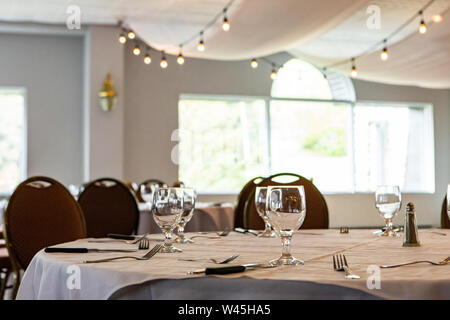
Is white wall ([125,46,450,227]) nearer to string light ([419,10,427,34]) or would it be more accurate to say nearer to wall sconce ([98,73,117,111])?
wall sconce ([98,73,117,111])

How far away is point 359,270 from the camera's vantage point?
1348mm

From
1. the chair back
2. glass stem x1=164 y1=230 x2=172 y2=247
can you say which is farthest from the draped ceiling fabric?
glass stem x1=164 y1=230 x2=172 y2=247

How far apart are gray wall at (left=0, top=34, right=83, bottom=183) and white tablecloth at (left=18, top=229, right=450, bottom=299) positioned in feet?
25.7

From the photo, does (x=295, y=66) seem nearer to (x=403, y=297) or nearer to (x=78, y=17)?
(x=78, y=17)

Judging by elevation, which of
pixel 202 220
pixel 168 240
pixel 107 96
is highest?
pixel 107 96

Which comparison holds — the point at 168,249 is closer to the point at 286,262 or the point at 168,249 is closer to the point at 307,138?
the point at 286,262

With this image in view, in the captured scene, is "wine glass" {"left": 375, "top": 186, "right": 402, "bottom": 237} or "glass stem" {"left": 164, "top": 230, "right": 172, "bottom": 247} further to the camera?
"wine glass" {"left": 375, "top": 186, "right": 402, "bottom": 237}

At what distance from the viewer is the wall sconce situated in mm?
8656

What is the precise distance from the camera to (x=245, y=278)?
1.26 m

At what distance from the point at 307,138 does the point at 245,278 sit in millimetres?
9656

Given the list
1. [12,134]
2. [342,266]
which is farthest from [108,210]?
[12,134]

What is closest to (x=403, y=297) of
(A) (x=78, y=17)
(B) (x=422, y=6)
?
(B) (x=422, y=6)

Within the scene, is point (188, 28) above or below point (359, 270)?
above
